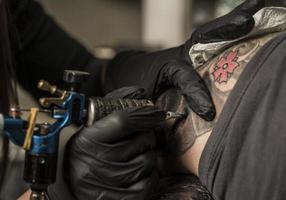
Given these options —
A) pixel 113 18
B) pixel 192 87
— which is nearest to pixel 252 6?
pixel 192 87

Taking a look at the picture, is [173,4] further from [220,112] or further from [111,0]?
[220,112]

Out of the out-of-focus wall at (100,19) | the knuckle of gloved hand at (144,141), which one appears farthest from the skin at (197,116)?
the out-of-focus wall at (100,19)

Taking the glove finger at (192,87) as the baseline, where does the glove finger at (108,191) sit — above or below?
below

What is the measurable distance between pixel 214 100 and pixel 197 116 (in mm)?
43

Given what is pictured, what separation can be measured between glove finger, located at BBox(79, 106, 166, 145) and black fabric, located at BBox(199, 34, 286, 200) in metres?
0.12

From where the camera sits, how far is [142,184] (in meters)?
0.74

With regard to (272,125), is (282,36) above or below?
above

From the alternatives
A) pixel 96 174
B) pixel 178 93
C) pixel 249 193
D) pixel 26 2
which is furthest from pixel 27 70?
pixel 249 193

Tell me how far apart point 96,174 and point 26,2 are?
2.36 ft

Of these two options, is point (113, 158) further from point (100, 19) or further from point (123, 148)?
point (100, 19)

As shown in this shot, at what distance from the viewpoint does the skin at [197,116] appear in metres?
0.84

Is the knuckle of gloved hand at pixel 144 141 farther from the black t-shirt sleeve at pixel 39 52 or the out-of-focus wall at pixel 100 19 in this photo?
the out-of-focus wall at pixel 100 19

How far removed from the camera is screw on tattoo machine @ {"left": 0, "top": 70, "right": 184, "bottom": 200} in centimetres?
67

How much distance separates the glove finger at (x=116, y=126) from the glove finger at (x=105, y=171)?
1.2 inches
